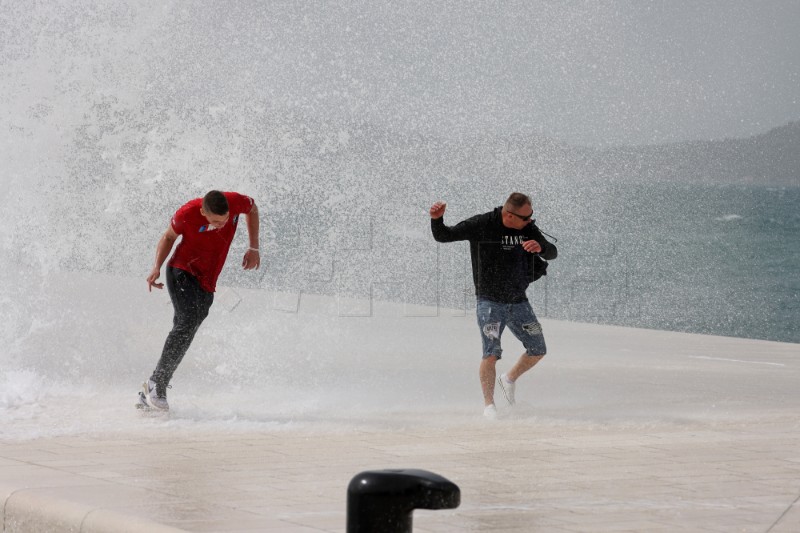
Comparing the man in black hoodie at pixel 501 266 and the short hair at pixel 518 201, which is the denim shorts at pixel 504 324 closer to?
the man in black hoodie at pixel 501 266

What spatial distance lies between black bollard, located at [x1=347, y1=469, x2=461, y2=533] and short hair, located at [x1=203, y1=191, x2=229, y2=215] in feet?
15.8

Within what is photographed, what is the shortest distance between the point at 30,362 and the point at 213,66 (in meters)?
9.34

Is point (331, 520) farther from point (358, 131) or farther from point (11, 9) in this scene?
point (358, 131)

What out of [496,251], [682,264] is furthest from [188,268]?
[682,264]

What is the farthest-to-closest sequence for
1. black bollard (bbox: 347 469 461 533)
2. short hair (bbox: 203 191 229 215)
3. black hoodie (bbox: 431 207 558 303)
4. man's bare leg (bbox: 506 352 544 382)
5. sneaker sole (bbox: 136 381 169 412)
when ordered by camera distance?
man's bare leg (bbox: 506 352 544 382)
black hoodie (bbox: 431 207 558 303)
sneaker sole (bbox: 136 381 169 412)
short hair (bbox: 203 191 229 215)
black bollard (bbox: 347 469 461 533)

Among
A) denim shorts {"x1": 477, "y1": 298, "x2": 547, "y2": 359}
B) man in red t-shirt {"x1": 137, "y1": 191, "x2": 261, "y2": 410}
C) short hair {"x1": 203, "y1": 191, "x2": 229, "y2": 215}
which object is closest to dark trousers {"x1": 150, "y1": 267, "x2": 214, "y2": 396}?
man in red t-shirt {"x1": 137, "y1": 191, "x2": 261, "y2": 410}

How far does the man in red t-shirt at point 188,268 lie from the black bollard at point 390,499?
4956 mm

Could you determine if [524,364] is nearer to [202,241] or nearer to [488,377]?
[488,377]

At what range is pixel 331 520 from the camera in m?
5.11

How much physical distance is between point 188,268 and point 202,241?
0.20 m

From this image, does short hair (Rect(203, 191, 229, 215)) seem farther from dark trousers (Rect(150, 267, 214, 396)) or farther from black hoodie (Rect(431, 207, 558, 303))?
black hoodie (Rect(431, 207, 558, 303))

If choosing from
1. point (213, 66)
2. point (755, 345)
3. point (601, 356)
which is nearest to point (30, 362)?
point (601, 356)

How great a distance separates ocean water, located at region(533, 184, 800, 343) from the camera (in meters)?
73.3

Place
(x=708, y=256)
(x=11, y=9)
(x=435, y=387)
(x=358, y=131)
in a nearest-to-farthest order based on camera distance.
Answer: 1. (x=435, y=387)
2. (x=11, y=9)
3. (x=358, y=131)
4. (x=708, y=256)
